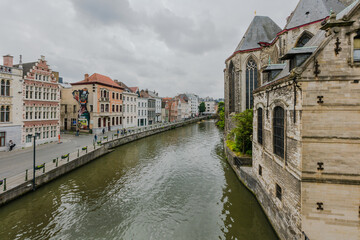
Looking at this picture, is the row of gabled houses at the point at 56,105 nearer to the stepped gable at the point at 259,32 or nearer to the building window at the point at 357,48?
the building window at the point at 357,48

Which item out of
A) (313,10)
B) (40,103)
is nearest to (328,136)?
(313,10)

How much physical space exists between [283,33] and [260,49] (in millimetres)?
6404

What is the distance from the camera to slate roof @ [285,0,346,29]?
16.9 metres

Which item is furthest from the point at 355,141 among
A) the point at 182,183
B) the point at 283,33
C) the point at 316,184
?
the point at 283,33

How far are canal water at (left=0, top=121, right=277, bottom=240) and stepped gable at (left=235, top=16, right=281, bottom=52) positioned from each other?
1934cm

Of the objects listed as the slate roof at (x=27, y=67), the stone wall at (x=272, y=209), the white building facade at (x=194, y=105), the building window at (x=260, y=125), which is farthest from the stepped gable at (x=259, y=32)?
the white building facade at (x=194, y=105)

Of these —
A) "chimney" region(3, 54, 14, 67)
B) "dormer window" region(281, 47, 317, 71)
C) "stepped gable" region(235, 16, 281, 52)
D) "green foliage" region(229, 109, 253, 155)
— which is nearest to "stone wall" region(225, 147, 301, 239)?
"green foliage" region(229, 109, 253, 155)

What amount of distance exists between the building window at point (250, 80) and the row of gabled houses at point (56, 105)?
24.6 meters

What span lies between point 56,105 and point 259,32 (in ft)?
106

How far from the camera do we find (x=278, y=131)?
8.89 metres

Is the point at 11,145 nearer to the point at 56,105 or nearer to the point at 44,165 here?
the point at 56,105

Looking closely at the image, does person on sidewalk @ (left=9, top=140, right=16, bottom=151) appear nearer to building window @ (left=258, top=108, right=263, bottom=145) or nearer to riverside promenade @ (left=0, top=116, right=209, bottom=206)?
riverside promenade @ (left=0, top=116, right=209, bottom=206)

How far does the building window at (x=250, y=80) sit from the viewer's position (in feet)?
84.2

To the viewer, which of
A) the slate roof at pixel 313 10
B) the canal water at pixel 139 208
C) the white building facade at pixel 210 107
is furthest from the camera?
the white building facade at pixel 210 107
